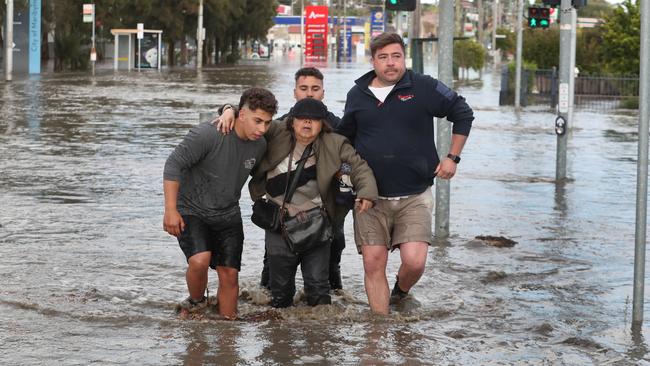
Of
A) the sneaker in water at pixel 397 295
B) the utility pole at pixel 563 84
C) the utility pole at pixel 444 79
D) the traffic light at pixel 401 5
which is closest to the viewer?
the sneaker in water at pixel 397 295

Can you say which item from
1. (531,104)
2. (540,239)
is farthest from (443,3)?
(531,104)

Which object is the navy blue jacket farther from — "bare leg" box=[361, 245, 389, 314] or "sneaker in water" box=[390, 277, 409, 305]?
"sneaker in water" box=[390, 277, 409, 305]

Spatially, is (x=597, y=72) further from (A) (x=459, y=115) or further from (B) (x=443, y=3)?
(A) (x=459, y=115)

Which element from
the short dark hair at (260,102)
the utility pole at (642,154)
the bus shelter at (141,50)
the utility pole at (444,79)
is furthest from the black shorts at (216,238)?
the bus shelter at (141,50)

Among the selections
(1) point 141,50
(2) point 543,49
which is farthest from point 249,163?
(1) point 141,50

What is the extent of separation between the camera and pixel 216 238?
7547mm

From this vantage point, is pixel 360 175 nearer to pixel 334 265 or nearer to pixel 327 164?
pixel 327 164

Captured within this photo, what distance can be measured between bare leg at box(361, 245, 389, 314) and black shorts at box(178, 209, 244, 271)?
30.0 inches

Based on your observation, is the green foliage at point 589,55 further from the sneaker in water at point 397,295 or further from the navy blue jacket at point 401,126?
the navy blue jacket at point 401,126

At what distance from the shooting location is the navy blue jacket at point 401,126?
7.40m

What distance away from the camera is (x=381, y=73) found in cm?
737

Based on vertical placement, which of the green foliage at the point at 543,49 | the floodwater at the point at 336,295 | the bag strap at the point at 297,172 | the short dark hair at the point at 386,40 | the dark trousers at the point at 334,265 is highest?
the green foliage at the point at 543,49

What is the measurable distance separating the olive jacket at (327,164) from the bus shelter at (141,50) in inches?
2311

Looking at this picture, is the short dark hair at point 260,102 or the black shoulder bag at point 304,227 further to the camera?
the black shoulder bag at point 304,227
